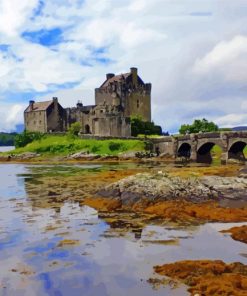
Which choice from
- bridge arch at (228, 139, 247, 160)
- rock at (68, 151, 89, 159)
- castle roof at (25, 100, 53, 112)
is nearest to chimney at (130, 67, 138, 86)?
castle roof at (25, 100, 53, 112)

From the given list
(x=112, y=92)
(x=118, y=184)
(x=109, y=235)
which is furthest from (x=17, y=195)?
(x=112, y=92)

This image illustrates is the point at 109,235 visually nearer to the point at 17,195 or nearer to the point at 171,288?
the point at 171,288

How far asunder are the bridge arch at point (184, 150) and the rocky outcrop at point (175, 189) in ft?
215

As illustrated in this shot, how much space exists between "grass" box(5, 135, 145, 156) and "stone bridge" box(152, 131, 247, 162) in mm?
6485

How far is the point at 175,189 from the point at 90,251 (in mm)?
12325

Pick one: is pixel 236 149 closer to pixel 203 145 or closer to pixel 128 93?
pixel 203 145

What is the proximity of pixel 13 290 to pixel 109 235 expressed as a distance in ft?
26.5

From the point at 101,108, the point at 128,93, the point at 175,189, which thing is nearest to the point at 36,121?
the point at 101,108

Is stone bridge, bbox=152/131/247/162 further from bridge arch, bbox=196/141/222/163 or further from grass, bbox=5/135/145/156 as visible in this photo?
grass, bbox=5/135/145/156

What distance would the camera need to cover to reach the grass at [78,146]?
101 meters

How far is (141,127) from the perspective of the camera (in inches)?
4796

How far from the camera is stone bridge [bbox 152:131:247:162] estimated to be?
82.6 meters

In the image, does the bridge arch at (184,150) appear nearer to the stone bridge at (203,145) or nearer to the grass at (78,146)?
the stone bridge at (203,145)

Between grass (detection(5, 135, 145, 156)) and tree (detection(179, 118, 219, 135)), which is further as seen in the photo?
tree (detection(179, 118, 219, 135))
